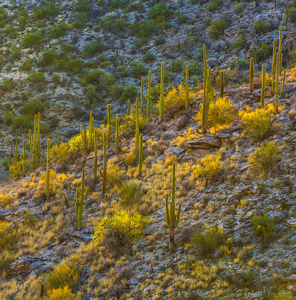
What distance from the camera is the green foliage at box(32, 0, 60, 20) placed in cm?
4144

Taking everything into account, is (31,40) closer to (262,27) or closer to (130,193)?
(262,27)

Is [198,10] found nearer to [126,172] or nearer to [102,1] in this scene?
[102,1]

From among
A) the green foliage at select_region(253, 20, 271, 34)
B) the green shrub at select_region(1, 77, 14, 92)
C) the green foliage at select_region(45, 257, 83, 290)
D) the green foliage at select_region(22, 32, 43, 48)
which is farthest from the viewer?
the green foliage at select_region(22, 32, 43, 48)

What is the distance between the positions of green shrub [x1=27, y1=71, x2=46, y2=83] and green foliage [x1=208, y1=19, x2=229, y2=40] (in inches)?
760

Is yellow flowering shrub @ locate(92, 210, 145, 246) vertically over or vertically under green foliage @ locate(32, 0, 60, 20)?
under

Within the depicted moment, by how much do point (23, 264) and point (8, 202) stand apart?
5333 mm

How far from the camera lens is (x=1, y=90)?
28.8 meters

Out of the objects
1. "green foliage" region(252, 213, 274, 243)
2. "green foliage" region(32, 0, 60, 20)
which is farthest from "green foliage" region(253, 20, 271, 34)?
"green foliage" region(32, 0, 60, 20)

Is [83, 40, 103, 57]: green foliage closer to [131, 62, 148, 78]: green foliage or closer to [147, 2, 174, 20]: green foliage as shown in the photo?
[131, 62, 148, 78]: green foliage

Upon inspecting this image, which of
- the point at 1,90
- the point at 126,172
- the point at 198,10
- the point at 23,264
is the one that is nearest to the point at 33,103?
the point at 1,90

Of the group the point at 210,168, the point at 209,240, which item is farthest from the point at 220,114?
the point at 209,240

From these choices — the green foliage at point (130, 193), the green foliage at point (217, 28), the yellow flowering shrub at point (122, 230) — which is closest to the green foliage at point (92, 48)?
the green foliage at point (217, 28)

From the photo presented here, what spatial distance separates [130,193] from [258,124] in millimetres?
5878

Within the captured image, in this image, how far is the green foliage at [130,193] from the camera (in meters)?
11.1
